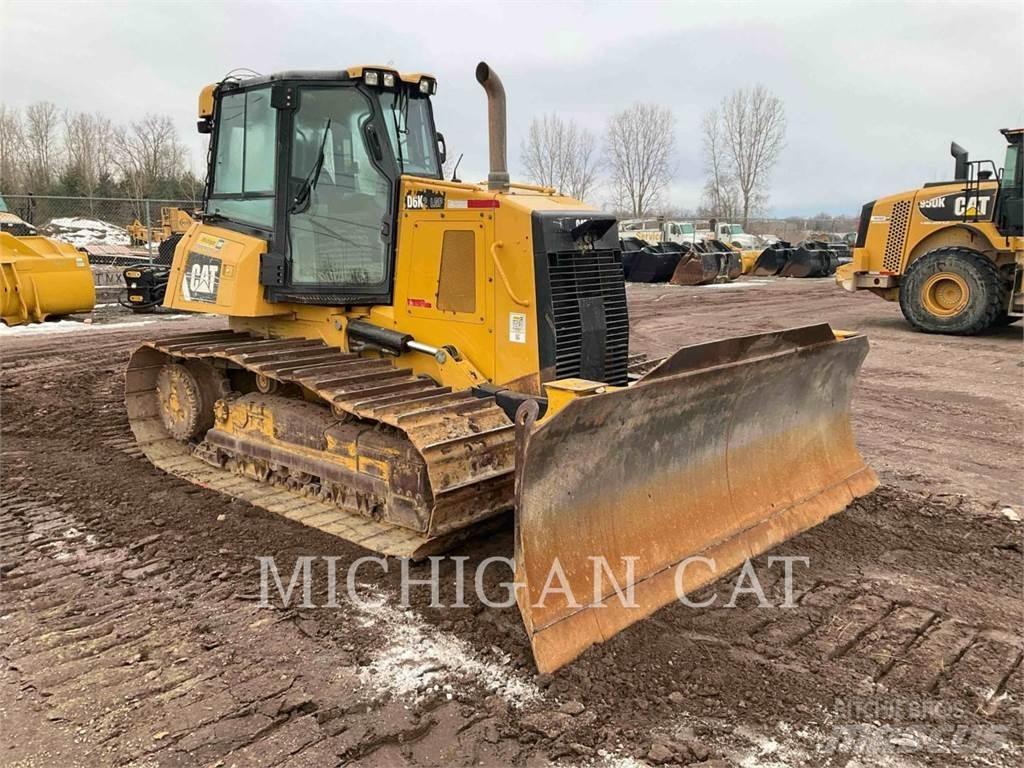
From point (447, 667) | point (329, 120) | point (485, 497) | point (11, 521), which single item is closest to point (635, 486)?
point (485, 497)

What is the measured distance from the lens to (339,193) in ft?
17.1

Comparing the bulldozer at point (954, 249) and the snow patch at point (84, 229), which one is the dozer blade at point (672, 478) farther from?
the snow patch at point (84, 229)

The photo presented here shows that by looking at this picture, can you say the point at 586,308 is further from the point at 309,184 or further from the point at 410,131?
the point at 309,184

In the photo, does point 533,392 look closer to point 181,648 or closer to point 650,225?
point 181,648

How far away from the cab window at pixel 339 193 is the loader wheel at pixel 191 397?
51.0 inches

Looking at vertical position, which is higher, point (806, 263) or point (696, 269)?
point (806, 263)

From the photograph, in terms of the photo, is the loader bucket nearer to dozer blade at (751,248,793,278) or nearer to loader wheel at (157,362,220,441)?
dozer blade at (751,248,793,278)

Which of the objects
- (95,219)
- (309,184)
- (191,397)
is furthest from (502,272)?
(95,219)

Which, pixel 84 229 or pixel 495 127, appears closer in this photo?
pixel 495 127

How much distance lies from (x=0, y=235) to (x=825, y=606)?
1288 centimetres

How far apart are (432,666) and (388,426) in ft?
5.28

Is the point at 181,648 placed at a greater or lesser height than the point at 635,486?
lesser

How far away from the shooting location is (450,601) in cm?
380

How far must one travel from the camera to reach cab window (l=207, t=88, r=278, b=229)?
5.43m
